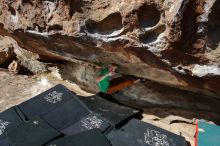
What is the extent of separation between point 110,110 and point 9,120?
41cm

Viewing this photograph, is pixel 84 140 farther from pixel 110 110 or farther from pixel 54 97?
pixel 54 97

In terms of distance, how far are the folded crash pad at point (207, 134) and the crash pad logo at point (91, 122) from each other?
0.37 meters

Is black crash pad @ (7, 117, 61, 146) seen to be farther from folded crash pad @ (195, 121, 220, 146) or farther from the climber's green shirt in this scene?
folded crash pad @ (195, 121, 220, 146)

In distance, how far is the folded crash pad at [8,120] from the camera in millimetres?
1495

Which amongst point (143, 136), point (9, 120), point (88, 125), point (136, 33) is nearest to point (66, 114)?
point (88, 125)

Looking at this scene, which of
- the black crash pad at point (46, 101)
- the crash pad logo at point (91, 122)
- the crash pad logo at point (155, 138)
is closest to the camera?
the crash pad logo at point (155, 138)

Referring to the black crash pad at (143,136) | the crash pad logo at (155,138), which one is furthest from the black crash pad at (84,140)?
the crash pad logo at (155,138)

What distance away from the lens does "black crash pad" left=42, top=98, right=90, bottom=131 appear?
149 centimetres

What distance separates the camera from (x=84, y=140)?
1.35 meters

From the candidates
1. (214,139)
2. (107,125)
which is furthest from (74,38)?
(214,139)

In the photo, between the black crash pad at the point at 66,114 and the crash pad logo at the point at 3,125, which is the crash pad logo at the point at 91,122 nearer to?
the black crash pad at the point at 66,114

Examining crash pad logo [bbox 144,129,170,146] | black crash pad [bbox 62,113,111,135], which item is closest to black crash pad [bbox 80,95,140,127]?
black crash pad [bbox 62,113,111,135]

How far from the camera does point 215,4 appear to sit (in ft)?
3.58

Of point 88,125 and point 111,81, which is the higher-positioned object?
point 111,81
